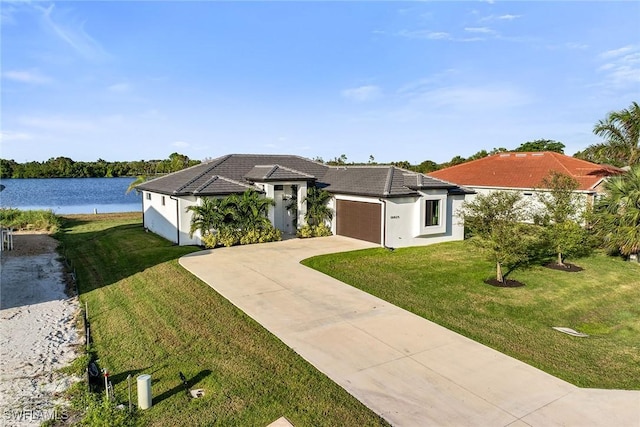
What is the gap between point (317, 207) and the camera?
71.3 feet

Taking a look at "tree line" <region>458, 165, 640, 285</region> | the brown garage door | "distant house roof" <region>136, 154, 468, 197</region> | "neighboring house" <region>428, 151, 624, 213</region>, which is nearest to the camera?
"tree line" <region>458, 165, 640, 285</region>

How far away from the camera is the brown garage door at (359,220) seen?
1947cm

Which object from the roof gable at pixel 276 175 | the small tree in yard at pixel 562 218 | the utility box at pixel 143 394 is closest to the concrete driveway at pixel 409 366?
the utility box at pixel 143 394

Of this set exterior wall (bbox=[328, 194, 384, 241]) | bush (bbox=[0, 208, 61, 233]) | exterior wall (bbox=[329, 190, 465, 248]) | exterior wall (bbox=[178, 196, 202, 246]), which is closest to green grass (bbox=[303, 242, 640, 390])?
exterior wall (bbox=[329, 190, 465, 248])

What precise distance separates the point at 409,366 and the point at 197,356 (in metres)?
4.23

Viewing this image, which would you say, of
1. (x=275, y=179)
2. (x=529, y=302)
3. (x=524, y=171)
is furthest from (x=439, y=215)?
(x=524, y=171)

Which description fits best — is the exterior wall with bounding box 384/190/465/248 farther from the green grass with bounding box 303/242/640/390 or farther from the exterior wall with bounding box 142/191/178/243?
the exterior wall with bounding box 142/191/178/243

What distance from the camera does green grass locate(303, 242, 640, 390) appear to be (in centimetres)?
849

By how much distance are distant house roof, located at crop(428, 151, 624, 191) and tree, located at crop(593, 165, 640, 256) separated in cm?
870

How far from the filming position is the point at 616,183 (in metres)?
17.6

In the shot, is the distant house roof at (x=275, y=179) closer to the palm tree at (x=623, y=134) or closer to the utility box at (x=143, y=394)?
the palm tree at (x=623, y=134)

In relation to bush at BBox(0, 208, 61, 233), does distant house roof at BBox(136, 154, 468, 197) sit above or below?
above

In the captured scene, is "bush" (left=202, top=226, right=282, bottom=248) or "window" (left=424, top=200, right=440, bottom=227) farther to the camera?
"window" (left=424, top=200, right=440, bottom=227)

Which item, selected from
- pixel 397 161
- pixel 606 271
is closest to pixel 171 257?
pixel 606 271
